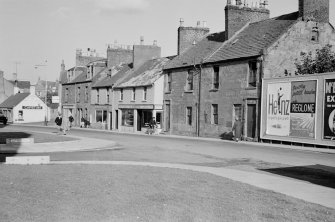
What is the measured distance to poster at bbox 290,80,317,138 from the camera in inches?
1003

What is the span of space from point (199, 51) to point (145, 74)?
9.58 metres

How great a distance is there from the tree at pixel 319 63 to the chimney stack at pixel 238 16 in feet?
28.0

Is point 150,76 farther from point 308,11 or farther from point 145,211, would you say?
point 145,211

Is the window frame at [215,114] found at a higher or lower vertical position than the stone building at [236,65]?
lower

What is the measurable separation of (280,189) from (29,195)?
6.04 m

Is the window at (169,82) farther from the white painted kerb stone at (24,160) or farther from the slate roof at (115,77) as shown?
the white painted kerb stone at (24,160)

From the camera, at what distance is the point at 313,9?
Answer: 31.3m

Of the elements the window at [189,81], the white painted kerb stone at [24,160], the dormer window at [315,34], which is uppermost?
the dormer window at [315,34]

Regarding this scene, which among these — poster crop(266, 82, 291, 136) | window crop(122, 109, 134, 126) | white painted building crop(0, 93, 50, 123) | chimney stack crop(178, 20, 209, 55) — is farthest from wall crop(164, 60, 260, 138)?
white painted building crop(0, 93, 50, 123)

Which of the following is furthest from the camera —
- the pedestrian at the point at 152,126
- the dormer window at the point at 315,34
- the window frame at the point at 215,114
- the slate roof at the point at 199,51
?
the pedestrian at the point at 152,126

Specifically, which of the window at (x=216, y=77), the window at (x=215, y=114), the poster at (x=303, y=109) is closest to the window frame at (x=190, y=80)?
the window at (x=216, y=77)

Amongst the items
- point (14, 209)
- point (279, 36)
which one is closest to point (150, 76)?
point (279, 36)

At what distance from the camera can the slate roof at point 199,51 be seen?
126 ft

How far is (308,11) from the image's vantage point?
31125 millimetres
